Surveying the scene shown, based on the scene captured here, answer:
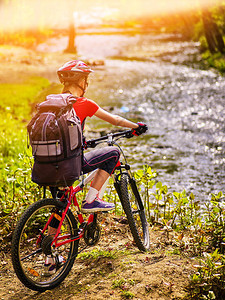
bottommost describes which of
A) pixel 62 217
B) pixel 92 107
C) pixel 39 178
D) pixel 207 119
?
pixel 207 119

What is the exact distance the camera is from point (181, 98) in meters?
19.5

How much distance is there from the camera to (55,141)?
406 cm

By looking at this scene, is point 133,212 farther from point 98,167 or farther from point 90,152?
point 90,152

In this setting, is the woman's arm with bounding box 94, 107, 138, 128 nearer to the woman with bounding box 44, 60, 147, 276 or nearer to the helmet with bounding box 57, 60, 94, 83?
the woman with bounding box 44, 60, 147, 276

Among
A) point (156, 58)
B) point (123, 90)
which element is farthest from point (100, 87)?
point (156, 58)

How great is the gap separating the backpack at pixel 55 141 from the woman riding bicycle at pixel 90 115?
380 millimetres

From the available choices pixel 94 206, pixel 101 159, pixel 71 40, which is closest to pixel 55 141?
pixel 101 159

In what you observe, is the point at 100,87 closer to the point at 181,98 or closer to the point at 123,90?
the point at 123,90

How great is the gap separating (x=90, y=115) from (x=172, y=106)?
13944 millimetres

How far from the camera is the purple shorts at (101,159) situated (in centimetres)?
473

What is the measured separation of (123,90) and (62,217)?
58.3ft

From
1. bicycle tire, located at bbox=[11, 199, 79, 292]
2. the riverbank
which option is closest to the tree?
the riverbank

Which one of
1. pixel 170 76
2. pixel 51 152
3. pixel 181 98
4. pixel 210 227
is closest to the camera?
pixel 51 152

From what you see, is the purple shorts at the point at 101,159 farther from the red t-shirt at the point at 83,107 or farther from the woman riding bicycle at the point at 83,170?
the red t-shirt at the point at 83,107
